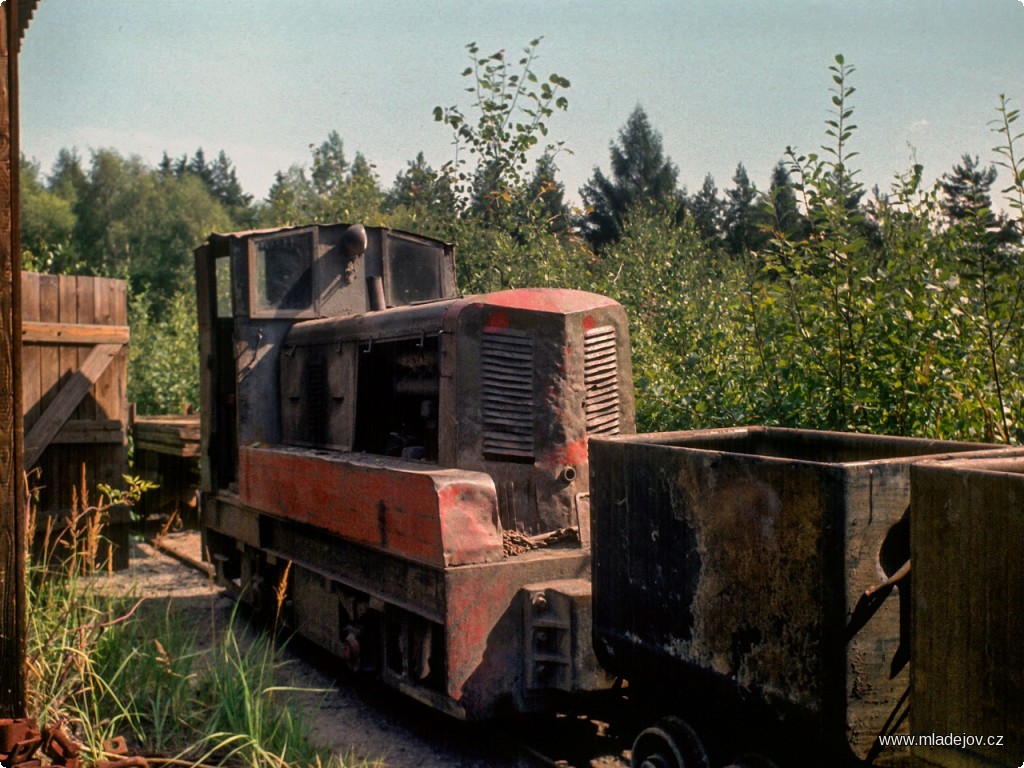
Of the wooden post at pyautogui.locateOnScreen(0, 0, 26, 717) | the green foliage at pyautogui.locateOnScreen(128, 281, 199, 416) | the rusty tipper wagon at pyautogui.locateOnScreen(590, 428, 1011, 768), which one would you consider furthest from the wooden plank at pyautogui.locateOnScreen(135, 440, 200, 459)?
the rusty tipper wagon at pyautogui.locateOnScreen(590, 428, 1011, 768)

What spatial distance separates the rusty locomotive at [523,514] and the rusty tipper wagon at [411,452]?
0.02 metres

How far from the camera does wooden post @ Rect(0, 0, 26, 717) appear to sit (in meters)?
3.39

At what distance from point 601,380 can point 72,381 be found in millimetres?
4787

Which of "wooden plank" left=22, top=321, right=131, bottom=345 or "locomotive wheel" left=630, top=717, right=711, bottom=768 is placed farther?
"wooden plank" left=22, top=321, right=131, bottom=345

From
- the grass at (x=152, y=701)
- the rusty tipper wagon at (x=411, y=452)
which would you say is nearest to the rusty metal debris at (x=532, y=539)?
the rusty tipper wagon at (x=411, y=452)

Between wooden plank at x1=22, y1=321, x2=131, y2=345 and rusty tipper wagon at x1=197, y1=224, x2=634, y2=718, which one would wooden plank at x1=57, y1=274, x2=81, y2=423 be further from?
rusty tipper wagon at x1=197, y1=224, x2=634, y2=718

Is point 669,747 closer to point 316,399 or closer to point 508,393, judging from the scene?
point 508,393

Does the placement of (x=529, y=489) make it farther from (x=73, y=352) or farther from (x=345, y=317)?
(x=73, y=352)

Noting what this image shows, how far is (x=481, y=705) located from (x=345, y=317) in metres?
3.00

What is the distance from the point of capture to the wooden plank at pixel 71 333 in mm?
7629

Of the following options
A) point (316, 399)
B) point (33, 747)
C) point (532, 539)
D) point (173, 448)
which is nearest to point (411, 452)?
point (532, 539)

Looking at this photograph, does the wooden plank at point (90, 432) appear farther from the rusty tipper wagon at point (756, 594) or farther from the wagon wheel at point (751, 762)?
the wagon wheel at point (751, 762)

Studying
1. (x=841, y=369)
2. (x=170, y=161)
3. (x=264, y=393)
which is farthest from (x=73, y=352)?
(x=170, y=161)

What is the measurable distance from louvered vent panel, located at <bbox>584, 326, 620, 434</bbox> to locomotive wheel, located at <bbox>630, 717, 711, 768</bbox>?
1.99m
